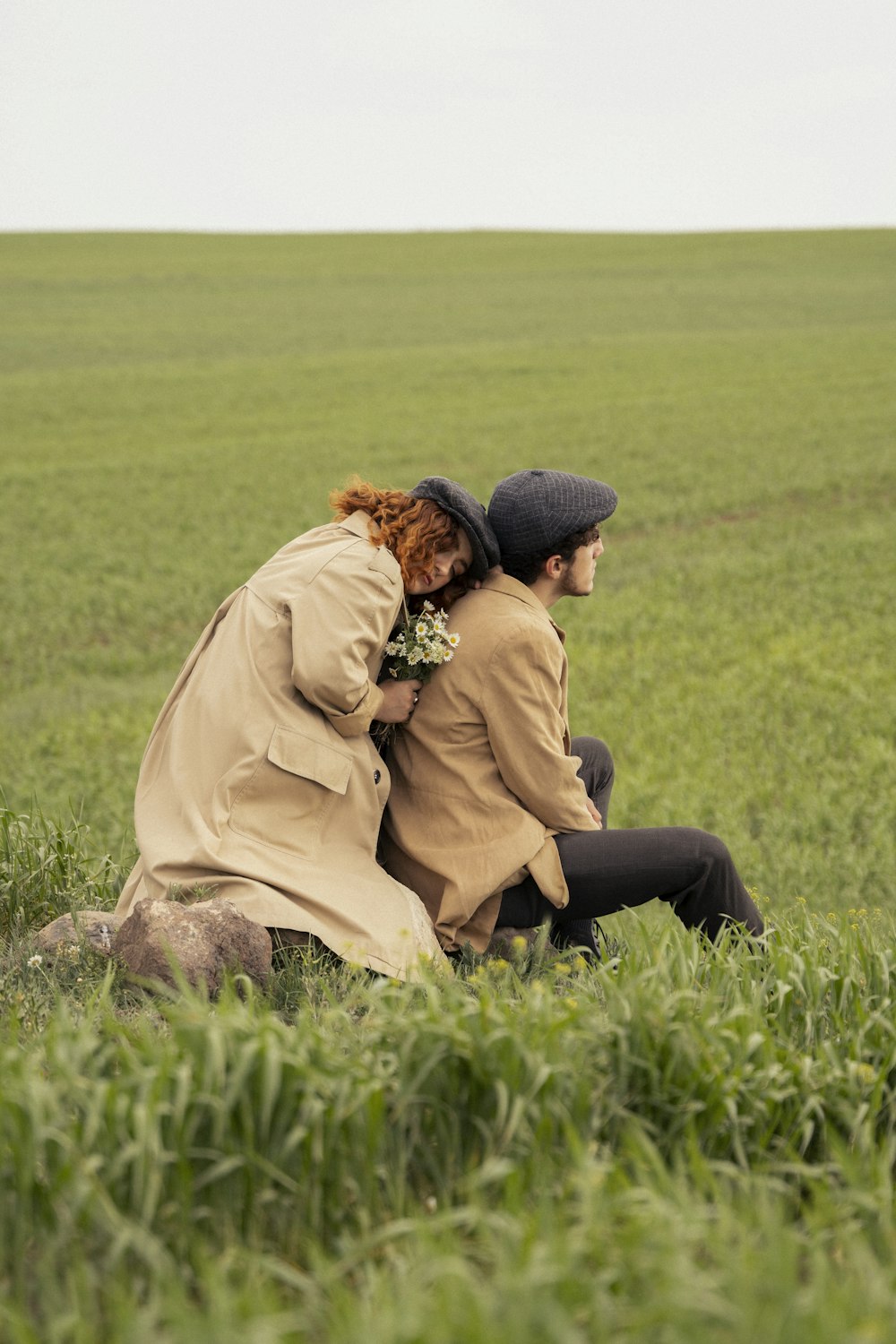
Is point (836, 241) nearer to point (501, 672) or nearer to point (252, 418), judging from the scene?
point (252, 418)

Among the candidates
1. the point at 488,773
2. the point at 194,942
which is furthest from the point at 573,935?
the point at 194,942

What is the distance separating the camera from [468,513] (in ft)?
12.2

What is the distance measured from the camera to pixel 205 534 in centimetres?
1485

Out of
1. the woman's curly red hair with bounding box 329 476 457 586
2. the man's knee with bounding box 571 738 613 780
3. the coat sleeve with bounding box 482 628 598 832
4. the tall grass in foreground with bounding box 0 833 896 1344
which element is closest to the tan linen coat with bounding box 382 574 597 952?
the coat sleeve with bounding box 482 628 598 832

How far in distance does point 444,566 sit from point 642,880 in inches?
44.7

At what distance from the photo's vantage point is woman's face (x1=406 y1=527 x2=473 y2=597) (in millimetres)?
3781

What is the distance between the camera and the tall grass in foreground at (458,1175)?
1.79m

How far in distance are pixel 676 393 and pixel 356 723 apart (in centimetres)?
2114

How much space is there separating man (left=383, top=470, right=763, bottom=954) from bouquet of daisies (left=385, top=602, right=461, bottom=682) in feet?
0.15

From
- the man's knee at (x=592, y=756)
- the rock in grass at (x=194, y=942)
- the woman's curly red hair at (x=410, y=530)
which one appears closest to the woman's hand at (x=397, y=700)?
the woman's curly red hair at (x=410, y=530)

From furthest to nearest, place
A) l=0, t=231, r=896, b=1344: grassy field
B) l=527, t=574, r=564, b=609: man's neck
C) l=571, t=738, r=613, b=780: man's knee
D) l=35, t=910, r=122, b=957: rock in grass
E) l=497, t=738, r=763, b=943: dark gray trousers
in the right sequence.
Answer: l=571, t=738, r=613, b=780: man's knee < l=527, t=574, r=564, b=609: man's neck < l=497, t=738, r=763, b=943: dark gray trousers < l=35, t=910, r=122, b=957: rock in grass < l=0, t=231, r=896, b=1344: grassy field

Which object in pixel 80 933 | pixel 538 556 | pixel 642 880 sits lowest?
pixel 80 933

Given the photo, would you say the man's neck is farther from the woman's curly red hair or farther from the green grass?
the green grass

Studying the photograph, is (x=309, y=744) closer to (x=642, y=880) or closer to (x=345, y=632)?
(x=345, y=632)
